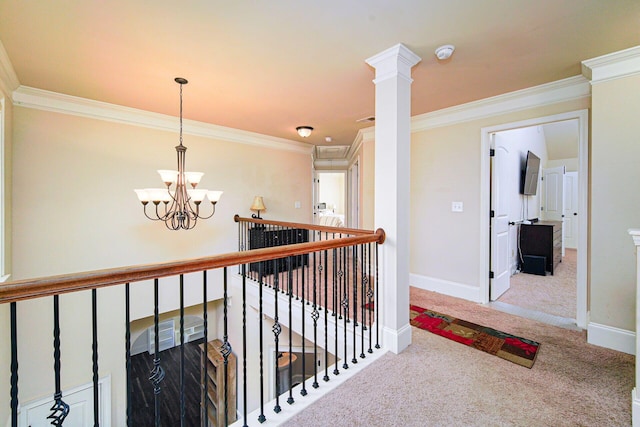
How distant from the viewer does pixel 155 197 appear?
2.63 meters

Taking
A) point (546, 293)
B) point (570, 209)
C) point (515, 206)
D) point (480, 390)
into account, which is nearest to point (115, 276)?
point (480, 390)

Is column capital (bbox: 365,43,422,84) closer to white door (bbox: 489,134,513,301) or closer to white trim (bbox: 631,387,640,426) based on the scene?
white door (bbox: 489,134,513,301)

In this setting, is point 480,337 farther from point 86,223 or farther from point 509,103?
point 86,223

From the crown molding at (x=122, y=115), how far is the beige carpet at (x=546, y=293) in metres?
4.32

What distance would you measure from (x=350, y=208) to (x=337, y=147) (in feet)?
5.01

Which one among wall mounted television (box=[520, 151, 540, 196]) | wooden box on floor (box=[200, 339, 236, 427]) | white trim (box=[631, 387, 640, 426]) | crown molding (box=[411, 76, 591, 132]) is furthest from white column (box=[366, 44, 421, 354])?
Result: wall mounted television (box=[520, 151, 540, 196])

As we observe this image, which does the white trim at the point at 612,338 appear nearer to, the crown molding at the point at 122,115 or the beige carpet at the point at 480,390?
the beige carpet at the point at 480,390

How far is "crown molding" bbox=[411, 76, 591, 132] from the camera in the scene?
259cm

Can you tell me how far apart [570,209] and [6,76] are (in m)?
9.84

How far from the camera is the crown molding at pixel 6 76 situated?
2229mm

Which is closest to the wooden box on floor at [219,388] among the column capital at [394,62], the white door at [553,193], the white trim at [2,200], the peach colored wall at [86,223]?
the peach colored wall at [86,223]

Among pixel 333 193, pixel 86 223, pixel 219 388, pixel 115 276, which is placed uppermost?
pixel 333 193

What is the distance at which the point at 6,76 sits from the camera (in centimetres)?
247

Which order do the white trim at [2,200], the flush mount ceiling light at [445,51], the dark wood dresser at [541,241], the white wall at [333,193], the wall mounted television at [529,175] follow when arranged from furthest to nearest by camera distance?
the white wall at [333,193]
the wall mounted television at [529,175]
the dark wood dresser at [541,241]
the white trim at [2,200]
the flush mount ceiling light at [445,51]
